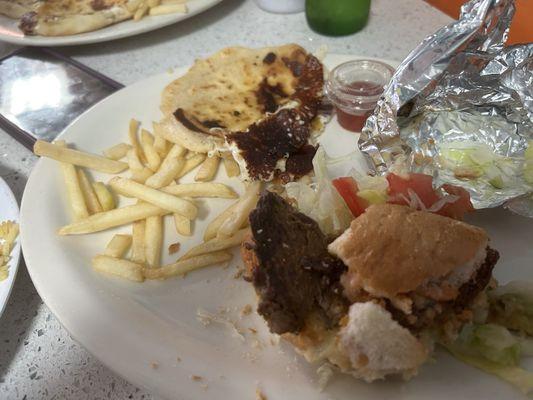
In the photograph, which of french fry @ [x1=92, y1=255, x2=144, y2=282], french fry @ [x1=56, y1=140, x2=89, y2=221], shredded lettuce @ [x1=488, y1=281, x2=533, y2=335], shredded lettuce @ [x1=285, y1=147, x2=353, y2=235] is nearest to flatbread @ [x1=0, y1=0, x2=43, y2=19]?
french fry @ [x1=56, y1=140, x2=89, y2=221]

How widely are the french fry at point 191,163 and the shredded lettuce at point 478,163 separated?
89cm

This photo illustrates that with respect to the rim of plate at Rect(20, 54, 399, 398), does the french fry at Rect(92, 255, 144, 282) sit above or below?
above

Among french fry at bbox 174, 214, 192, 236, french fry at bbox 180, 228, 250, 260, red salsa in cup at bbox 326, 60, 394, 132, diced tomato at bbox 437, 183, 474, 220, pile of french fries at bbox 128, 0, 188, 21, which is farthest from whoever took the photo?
pile of french fries at bbox 128, 0, 188, 21

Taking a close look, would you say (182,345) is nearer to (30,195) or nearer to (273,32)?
(30,195)

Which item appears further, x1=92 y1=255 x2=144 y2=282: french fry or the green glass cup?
the green glass cup

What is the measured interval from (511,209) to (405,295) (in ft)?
2.10

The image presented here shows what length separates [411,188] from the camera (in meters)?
1.45

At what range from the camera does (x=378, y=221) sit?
121 cm

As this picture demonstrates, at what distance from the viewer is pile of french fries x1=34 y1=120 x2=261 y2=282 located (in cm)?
156

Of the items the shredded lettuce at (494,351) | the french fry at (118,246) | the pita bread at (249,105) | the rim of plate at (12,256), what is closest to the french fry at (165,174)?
the pita bread at (249,105)

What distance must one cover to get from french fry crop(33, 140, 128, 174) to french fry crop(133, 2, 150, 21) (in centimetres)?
112

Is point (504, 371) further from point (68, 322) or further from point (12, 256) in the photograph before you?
point (12, 256)

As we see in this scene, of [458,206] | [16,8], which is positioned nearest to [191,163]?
[458,206]

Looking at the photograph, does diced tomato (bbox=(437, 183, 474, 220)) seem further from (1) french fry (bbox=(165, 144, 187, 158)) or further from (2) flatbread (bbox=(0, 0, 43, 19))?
(2) flatbread (bbox=(0, 0, 43, 19))
